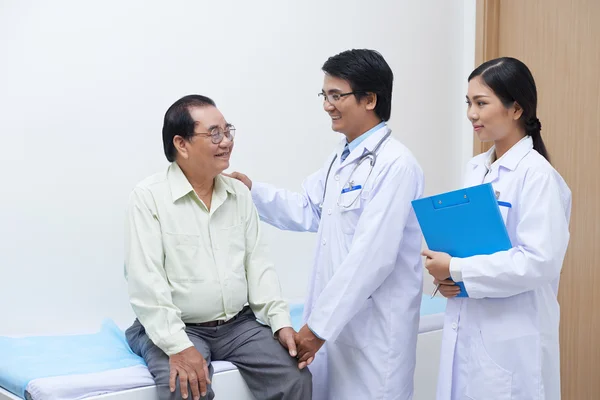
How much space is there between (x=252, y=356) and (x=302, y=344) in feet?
0.49

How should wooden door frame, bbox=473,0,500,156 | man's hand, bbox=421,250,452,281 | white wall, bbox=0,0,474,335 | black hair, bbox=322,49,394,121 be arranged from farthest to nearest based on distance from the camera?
wooden door frame, bbox=473,0,500,156
white wall, bbox=0,0,474,335
black hair, bbox=322,49,394,121
man's hand, bbox=421,250,452,281

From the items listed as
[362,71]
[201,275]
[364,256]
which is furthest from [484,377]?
[362,71]

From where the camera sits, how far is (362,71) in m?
2.15

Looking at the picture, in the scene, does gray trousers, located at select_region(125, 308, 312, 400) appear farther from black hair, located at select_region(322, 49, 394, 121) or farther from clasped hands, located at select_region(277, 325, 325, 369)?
black hair, located at select_region(322, 49, 394, 121)

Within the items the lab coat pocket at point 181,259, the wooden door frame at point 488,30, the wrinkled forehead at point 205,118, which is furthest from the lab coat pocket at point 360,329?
the wooden door frame at point 488,30

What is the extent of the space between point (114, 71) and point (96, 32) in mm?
148

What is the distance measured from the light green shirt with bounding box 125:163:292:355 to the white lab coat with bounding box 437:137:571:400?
21.4 inches

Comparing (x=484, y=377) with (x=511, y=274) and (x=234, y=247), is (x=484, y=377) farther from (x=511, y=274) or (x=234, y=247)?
(x=234, y=247)

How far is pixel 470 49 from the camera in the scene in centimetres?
363

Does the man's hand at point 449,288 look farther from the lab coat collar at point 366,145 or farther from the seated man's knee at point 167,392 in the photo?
the seated man's knee at point 167,392

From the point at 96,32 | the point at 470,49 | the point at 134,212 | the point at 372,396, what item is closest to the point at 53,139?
the point at 96,32

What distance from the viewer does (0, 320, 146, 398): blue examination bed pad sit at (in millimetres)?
1903

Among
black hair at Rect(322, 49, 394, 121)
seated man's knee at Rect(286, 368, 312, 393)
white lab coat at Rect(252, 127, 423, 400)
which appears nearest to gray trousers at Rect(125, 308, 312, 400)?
seated man's knee at Rect(286, 368, 312, 393)

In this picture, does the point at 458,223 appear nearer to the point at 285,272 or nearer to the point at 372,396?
the point at 372,396
